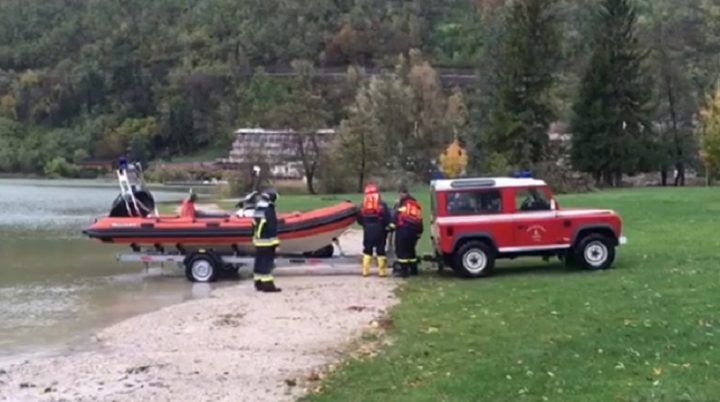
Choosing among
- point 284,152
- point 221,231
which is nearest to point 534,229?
point 221,231

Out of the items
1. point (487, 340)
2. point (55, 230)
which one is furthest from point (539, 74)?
point (487, 340)

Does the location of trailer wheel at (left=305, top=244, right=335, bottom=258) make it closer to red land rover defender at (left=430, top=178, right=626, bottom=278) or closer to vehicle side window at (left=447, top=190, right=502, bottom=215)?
red land rover defender at (left=430, top=178, right=626, bottom=278)

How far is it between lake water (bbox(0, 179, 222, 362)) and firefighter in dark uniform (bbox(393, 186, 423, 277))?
3868 millimetres

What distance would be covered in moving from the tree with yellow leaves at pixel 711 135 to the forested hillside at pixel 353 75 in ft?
10.8

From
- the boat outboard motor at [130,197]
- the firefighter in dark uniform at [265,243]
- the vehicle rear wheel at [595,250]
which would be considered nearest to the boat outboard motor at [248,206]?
the boat outboard motor at [130,197]

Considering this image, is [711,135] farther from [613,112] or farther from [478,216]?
[478,216]

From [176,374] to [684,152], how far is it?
60.9 m

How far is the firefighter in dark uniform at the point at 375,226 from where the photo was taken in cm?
1983

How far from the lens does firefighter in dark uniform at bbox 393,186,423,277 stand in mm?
19203

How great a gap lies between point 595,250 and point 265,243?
19.7 ft

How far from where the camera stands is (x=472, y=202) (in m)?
18.6

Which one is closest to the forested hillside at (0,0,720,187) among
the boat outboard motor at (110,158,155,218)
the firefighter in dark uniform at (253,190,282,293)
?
the boat outboard motor at (110,158,155,218)

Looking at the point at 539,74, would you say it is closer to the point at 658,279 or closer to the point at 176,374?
the point at 658,279

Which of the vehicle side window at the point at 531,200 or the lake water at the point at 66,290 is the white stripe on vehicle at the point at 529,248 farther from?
the lake water at the point at 66,290
